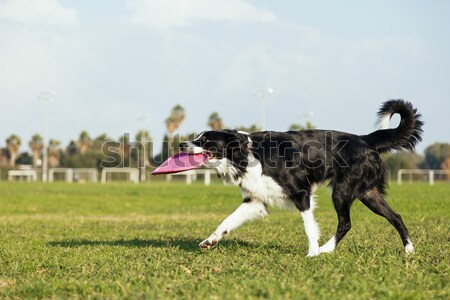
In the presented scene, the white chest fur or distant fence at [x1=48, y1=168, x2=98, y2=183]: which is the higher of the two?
the white chest fur

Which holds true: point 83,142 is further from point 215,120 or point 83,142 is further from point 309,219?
point 309,219

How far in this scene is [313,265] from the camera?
7324 millimetres

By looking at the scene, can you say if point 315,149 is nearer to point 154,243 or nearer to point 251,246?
point 251,246

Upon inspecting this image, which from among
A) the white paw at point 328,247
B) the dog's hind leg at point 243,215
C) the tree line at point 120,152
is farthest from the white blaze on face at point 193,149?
the tree line at point 120,152

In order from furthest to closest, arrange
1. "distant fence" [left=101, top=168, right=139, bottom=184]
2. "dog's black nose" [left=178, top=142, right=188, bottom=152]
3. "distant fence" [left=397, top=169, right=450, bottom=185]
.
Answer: "distant fence" [left=101, top=168, right=139, bottom=184]
"distant fence" [left=397, top=169, right=450, bottom=185]
"dog's black nose" [left=178, top=142, right=188, bottom=152]

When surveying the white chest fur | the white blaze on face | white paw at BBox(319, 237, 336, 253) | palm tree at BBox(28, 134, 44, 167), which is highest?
palm tree at BBox(28, 134, 44, 167)

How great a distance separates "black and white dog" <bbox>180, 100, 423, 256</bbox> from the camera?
8844 millimetres

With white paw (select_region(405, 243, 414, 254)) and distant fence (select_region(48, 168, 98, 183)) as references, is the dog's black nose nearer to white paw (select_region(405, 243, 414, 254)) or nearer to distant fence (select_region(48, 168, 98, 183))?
white paw (select_region(405, 243, 414, 254))

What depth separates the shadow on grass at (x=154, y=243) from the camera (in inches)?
383

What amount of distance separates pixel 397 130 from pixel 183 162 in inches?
119

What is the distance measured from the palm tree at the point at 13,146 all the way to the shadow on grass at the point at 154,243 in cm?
10595

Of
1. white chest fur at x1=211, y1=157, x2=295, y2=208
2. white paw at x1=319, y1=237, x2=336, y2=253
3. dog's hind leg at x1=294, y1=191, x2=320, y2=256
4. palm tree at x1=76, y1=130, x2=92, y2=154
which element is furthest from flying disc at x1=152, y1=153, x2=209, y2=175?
palm tree at x1=76, y1=130, x2=92, y2=154

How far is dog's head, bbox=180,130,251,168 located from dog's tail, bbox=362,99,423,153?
182 centimetres

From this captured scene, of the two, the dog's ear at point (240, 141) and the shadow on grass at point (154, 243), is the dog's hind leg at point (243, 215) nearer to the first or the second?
the shadow on grass at point (154, 243)
